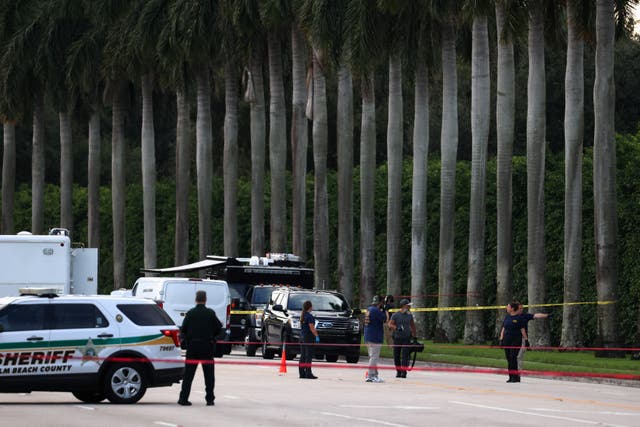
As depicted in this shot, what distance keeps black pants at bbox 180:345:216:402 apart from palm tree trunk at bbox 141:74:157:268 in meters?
40.3

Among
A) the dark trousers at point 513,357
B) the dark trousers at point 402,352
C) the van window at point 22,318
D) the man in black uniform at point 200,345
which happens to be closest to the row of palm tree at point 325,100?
the dark trousers at point 513,357

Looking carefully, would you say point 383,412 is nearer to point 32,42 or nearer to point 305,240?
point 305,240

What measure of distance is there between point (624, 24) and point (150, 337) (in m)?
22.5

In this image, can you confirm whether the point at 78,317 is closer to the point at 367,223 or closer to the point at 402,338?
the point at 402,338

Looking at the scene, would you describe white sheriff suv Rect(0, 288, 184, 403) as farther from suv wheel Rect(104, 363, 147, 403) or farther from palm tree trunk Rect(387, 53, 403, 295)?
palm tree trunk Rect(387, 53, 403, 295)

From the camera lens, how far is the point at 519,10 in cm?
3975

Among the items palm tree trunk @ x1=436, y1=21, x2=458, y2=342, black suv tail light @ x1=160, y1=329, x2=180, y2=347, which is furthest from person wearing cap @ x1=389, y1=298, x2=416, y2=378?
palm tree trunk @ x1=436, y1=21, x2=458, y2=342

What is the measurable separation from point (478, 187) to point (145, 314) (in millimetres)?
21726

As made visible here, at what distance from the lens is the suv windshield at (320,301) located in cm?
3856

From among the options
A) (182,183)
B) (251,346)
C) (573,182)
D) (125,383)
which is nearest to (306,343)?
(125,383)

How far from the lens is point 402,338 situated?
31984mm

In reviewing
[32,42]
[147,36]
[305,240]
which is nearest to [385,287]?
[305,240]

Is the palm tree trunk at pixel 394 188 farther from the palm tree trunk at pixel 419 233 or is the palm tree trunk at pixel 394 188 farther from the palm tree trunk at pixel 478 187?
the palm tree trunk at pixel 478 187

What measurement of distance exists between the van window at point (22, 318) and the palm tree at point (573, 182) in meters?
19.5
